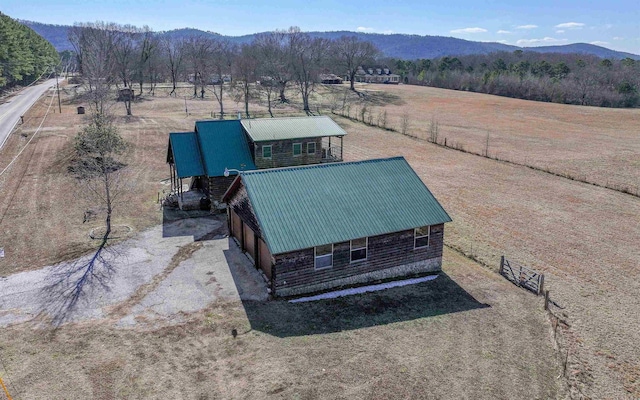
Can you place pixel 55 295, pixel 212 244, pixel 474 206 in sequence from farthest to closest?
pixel 474 206, pixel 212 244, pixel 55 295

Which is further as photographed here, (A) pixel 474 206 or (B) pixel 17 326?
(A) pixel 474 206

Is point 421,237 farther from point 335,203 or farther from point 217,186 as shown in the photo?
point 217,186

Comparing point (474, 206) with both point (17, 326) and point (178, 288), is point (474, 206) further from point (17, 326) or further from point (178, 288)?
point (17, 326)

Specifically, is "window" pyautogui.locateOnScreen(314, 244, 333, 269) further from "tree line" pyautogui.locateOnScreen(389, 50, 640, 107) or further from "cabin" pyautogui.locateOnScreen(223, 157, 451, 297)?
"tree line" pyautogui.locateOnScreen(389, 50, 640, 107)

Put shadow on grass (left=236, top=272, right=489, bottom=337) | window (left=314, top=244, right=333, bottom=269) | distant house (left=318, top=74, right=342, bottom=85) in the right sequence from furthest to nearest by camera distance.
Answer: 1. distant house (left=318, top=74, right=342, bottom=85)
2. window (left=314, top=244, right=333, bottom=269)
3. shadow on grass (left=236, top=272, right=489, bottom=337)

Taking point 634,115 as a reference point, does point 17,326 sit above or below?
below

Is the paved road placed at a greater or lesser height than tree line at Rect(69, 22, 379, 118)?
lesser

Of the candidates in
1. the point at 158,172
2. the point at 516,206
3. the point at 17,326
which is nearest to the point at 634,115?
the point at 516,206

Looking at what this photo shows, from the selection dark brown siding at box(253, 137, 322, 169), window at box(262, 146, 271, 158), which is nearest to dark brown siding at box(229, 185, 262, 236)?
dark brown siding at box(253, 137, 322, 169)
